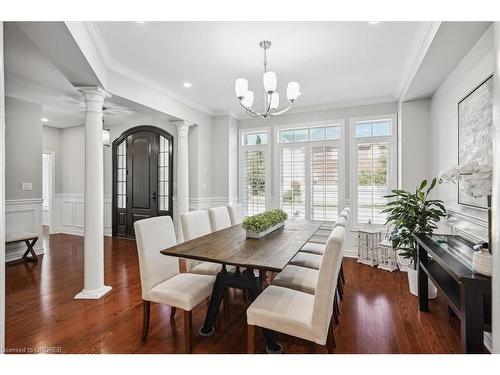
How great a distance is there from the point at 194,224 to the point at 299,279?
3.87 ft

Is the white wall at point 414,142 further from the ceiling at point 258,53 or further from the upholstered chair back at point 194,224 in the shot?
the upholstered chair back at point 194,224

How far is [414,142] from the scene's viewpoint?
369 cm

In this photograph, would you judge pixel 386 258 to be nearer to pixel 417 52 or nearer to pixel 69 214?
pixel 417 52

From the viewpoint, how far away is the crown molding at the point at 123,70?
2.33 m

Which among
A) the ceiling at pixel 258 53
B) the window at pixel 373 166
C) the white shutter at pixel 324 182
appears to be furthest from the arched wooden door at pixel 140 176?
the window at pixel 373 166

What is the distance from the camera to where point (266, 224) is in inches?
101

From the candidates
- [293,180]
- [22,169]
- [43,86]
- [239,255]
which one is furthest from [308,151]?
[22,169]

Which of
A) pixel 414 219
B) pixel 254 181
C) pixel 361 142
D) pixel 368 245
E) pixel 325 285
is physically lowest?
pixel 368 245

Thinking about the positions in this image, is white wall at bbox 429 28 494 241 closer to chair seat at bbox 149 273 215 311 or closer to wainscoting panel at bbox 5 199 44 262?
chair seat at bbox 149 273 215 311

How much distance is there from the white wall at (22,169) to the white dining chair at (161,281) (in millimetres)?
3569

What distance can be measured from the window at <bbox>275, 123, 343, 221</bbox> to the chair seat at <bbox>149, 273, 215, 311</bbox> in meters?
2.57
